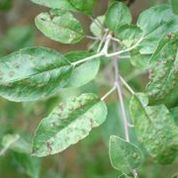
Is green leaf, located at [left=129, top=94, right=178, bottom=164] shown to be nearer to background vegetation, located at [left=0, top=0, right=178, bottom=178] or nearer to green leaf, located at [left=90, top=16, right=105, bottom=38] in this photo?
green leaf, located at [left=90, top=16, right=105, bottom=38]

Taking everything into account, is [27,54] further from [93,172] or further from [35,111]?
[93,172]

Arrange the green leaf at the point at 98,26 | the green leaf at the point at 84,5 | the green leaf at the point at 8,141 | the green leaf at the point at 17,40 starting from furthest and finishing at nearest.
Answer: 1. the green leaf at the point at 17,40
2. the green leaf at the point at 8,141
3. the green leaf at the point at 98,26
4. the green leaf at the point at 84,5

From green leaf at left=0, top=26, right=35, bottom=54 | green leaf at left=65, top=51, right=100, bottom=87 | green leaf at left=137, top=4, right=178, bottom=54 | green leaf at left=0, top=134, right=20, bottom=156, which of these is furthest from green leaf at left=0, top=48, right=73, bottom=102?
green leaf at left=0, top=26, right=35, bottom=54

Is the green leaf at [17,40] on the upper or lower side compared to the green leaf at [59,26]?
lower

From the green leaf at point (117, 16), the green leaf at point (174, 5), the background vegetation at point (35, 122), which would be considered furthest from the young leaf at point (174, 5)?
the background vegetation at point (35, 122)

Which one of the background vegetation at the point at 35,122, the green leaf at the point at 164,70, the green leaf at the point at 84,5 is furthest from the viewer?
the background vegetation at the point at 35,122

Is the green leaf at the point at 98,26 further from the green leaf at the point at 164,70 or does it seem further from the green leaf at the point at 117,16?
the green leaf at the point at 164,70

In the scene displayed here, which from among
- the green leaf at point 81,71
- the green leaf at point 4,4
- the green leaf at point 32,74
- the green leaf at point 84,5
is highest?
the green leaf at point 84,5
